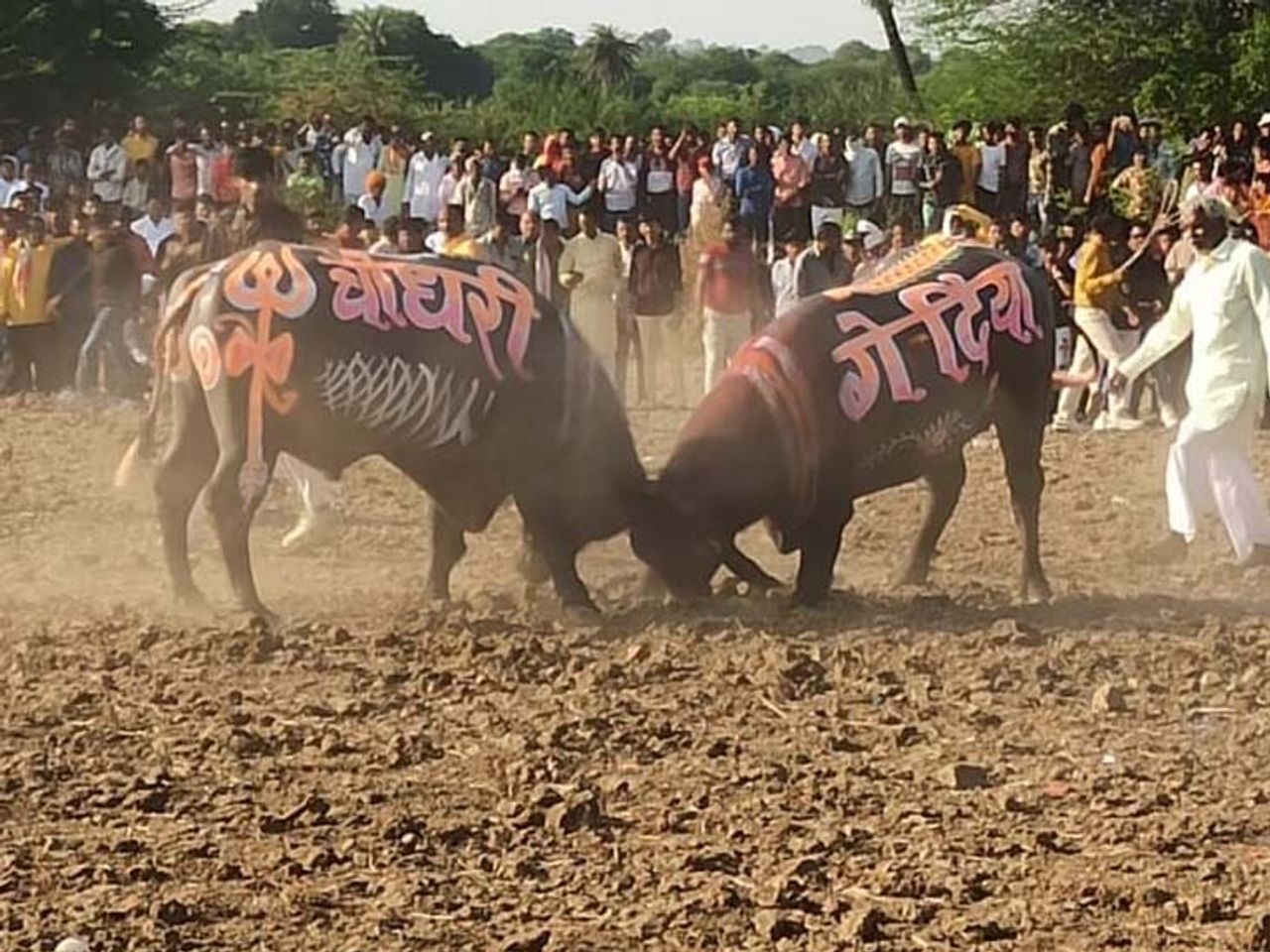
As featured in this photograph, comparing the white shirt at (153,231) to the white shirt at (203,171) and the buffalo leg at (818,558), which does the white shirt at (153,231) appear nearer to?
the white shirt at (203,171)

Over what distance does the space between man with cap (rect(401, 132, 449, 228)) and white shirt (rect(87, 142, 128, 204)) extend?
272cm

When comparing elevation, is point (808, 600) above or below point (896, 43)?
below

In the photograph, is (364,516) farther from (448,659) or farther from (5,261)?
(5,261)

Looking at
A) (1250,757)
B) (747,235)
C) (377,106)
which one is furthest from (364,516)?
(377,106)

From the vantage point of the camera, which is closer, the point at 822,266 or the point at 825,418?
the point at 825,418

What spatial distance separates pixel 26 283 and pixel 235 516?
9.97 m

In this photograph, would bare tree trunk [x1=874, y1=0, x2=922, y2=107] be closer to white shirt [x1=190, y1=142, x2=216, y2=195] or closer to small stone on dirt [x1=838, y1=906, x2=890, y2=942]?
white shirt [x1=190, y1=142, x2=216, y2=195]

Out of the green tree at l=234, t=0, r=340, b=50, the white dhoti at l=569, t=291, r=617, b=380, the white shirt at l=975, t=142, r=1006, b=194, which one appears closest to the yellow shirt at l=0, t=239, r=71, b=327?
the white dhoti at l=569, t=291, r=617, b=380

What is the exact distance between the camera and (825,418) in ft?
30.2

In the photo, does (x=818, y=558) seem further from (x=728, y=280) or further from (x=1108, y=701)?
(x=728, y=280)

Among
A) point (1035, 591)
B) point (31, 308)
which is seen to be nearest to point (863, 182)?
point (31, 308)

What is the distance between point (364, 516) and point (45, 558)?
186cm

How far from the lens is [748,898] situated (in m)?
5.61

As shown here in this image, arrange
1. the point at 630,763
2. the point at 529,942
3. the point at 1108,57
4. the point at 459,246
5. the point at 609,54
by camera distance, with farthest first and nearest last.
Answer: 1. the point at 609,54
2. the point at 1108,57
3. the point at 459,246
4. the point at 630,763
5. the point at 529,942
